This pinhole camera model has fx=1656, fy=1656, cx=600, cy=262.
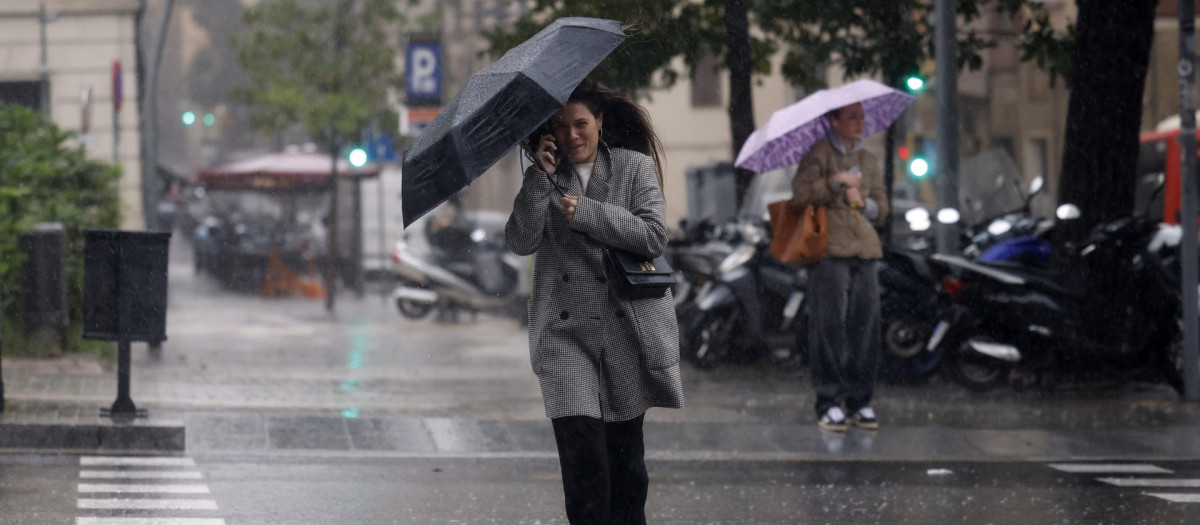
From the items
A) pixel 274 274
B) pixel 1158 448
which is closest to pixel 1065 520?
pixel 1158 448

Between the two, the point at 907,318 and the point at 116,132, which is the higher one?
the point at 116,132

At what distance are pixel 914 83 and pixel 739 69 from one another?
1521 millimetres

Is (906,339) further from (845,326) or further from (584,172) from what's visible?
(584,172)

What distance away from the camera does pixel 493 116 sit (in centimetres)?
454

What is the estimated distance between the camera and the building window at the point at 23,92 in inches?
1045

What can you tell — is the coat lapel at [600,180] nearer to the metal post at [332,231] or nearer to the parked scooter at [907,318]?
the parked scooter at [907,318]

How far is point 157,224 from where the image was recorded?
1642cm

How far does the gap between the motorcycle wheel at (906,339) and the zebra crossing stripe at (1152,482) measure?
12.1 ft

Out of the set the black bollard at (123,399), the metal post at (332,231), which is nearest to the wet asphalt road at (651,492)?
the black bollard at (123,399)

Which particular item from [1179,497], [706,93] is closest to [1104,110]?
[1179,497]

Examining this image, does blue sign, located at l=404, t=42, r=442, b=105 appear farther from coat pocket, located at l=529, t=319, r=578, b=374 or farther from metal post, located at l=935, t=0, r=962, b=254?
coat pocket, located at l=529, t=319, r=578, b=374

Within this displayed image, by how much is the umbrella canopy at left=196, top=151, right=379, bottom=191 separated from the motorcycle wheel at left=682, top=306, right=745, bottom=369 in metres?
18.9

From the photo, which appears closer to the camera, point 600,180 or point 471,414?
point 600,180

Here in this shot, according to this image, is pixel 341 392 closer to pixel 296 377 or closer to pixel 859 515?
pixel 296 377
